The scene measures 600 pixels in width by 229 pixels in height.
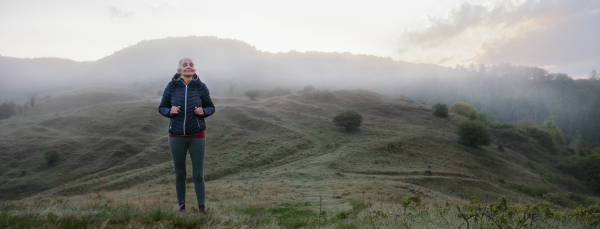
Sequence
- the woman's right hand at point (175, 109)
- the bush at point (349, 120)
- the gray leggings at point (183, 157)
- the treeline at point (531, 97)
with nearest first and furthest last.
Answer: the woman's right hand at point (175, 109)
the gray leggings at point (183, 157)
the bush at point (349, 120)
the treeline at point (531, 97)

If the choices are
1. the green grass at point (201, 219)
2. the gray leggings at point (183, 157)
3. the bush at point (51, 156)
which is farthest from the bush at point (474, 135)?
the bush at point (51, 156)

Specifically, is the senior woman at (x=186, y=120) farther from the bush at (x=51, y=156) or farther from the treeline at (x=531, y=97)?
the treeline at (x=531, y=97)

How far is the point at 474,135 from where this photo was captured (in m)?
37.2

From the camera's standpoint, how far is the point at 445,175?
2595cm

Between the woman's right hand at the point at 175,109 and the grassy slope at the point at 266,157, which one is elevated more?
the woman's right hand at the point at 175,109

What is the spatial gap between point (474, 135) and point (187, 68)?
139 feet

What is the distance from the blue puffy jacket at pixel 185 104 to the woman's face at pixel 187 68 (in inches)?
4.5

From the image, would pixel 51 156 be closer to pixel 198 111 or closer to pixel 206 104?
pixel 206 104

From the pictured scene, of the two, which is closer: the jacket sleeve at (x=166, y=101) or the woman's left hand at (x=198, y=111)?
the woman's left hand at (x=198, y=111)

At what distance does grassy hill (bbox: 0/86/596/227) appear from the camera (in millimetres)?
20777

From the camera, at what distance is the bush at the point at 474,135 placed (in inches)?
1463

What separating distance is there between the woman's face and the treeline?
138 m

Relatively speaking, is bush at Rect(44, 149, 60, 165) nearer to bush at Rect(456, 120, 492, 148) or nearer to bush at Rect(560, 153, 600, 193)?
bush at Rect(456, 120, 492, 148)

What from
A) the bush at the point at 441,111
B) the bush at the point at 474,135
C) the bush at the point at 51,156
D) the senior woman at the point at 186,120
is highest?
the senior woman at the point at 186,120
